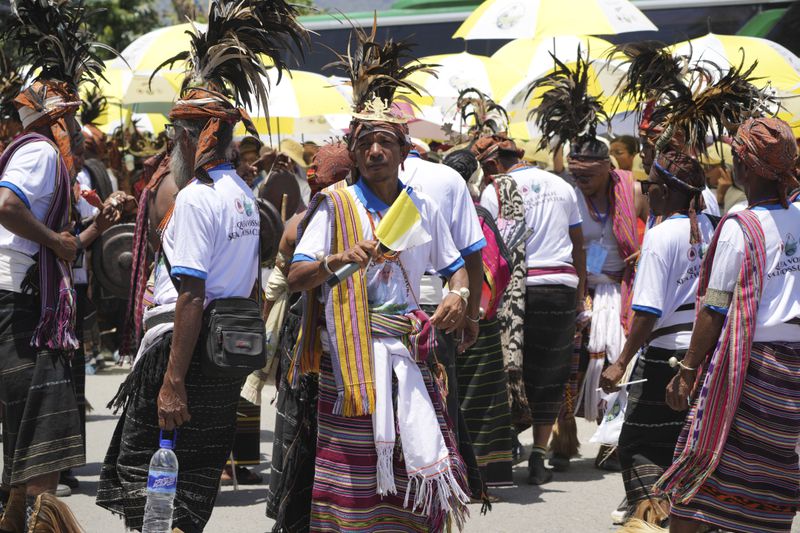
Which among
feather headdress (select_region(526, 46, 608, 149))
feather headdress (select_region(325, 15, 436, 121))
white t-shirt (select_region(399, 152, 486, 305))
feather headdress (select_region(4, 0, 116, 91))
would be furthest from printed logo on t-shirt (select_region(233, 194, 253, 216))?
feather headdress (select_region(526, 46, 608, 149))

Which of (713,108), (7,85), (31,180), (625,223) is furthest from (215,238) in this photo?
(625,223)

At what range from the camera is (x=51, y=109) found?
20.1ft

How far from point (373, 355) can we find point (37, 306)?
208cm

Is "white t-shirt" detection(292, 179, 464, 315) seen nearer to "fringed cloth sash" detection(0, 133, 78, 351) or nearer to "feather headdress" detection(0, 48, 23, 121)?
"fringed cloth sash" detection(0, 133, 78, 351)

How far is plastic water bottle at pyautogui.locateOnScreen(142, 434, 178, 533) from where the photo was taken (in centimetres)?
496

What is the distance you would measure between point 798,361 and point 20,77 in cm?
562

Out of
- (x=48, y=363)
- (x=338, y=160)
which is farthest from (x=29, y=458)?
(x=338, y=160)

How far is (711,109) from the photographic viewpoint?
5855 mm

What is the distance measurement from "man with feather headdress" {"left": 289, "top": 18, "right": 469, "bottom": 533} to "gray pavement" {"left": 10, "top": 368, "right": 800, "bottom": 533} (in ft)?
6.30

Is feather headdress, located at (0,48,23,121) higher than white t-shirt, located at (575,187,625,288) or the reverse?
higher

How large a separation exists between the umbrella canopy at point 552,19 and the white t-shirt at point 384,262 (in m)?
6.27

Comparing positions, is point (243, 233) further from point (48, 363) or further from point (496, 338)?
point (496, 338)

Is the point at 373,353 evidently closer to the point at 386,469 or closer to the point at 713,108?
the point at 386,469

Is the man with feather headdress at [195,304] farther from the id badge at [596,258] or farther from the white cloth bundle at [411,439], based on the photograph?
the id badge at [596,258]
